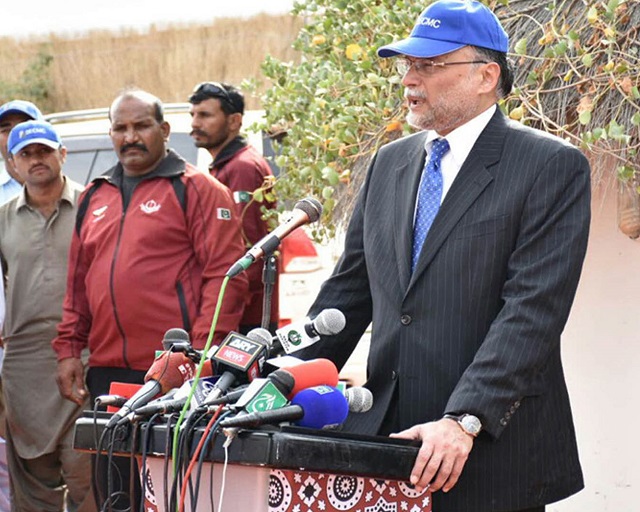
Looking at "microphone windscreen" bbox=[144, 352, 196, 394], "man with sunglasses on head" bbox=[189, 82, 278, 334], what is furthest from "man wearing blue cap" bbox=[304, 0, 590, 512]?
"man with sunglasses on head" bbox=[189, 82, 278, 334]

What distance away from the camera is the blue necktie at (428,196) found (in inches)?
155

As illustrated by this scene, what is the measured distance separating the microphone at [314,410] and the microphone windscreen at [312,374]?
0.08ft

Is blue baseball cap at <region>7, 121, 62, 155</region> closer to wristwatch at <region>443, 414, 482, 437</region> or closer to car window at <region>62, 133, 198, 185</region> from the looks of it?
car window at <region>62, 133, 198, 185</region>

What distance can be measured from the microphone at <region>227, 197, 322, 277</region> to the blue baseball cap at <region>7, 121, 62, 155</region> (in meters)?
3.76

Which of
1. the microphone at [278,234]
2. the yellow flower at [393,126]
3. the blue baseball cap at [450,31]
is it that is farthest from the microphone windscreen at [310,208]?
the yellow flower at [393,126]

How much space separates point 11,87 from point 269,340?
68.5 feet

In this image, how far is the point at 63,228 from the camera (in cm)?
716

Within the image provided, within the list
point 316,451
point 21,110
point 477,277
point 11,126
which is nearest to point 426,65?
point 477,277

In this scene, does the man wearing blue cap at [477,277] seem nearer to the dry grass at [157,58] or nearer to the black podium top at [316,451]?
the black podium top at [316,451]

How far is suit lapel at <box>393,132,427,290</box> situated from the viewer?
3.93 metres

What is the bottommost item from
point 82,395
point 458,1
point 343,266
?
point 82,395

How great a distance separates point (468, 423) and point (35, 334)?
13.5 ft

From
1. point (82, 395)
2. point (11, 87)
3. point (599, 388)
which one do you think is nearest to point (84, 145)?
point (82, 395)

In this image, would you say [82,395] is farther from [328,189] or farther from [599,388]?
[599,388]
